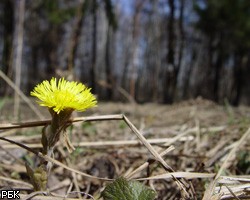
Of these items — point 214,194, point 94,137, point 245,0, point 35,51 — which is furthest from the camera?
point 35,51

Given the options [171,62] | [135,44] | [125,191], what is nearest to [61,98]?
[125,191]

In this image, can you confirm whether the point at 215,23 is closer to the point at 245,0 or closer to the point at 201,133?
the point at 245,0

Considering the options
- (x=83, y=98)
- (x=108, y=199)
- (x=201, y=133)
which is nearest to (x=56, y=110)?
(x=83, y=98)

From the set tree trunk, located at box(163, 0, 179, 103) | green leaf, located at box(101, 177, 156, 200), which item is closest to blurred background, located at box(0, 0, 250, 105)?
tree trunk, located at box(163, 0, 179, 103)

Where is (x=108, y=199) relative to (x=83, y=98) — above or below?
below

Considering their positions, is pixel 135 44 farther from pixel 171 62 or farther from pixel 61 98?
pixel 61 98
